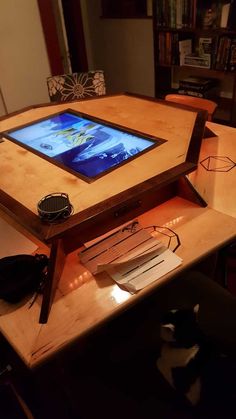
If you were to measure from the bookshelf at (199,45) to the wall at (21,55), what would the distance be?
115 cm

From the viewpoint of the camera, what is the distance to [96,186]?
1261 mm

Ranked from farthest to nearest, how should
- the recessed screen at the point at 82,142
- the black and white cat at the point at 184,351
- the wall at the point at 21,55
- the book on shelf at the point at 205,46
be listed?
the book on shelf at the point at 205,46, the wall at the point at 21,55, the recessed screen at the point at 82,142, the black and white cat at the point at 184,351

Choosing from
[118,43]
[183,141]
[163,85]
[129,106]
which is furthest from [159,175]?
[118,43]

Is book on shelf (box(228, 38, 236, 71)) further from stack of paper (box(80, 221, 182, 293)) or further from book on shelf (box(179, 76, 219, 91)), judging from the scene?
stack of paper (box(80, 221, 182, 293))

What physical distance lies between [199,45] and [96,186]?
2.53 m

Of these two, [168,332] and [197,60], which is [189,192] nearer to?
[168,332]

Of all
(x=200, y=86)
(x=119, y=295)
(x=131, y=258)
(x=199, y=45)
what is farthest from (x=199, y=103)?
(x=119, y=295)

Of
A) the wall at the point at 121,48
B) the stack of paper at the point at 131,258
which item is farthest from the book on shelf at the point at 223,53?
the stack of paper at the point at 131,258

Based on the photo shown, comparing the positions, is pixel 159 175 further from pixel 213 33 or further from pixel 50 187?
pixel 213 33

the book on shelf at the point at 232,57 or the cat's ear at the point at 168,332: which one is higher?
the book on shelf at the point at 232,57

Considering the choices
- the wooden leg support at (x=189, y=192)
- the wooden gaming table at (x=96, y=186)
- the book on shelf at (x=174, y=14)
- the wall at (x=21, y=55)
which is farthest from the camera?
the book on shelf at (x=174, y=14)

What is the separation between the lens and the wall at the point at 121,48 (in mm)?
3566

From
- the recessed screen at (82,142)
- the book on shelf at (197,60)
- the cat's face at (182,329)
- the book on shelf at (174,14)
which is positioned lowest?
the cat's face at (182,329)

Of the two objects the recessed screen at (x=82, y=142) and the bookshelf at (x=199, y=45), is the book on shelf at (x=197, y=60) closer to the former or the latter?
the bookshelf at (x=199, y=45)
